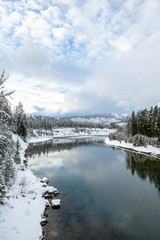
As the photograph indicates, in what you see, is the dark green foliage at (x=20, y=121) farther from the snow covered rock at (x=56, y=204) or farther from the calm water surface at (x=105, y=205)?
the snow covered rock at (x=56, y=204)

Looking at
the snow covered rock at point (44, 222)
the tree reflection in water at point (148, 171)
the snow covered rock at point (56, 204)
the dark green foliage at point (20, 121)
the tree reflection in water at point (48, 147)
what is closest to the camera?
the snow covered rock at point (44, 222)

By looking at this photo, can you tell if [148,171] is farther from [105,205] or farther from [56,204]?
[56,204]

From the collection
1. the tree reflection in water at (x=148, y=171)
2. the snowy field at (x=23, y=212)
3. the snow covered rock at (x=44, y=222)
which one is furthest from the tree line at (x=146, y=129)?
the snow covered rock at (x=44, y=222)

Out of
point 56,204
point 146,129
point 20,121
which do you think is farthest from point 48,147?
point 56,204

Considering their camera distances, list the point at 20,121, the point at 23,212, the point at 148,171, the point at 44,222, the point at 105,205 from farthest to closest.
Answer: the point at 20,121, the point at 148,171, the point at 105,205, the point at 23,212, the point at 44,222

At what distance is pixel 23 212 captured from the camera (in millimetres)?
10930

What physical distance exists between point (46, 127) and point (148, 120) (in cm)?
8120

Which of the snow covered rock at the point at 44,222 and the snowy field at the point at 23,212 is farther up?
the snowy field at the point at 23,212

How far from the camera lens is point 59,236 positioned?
9500mm

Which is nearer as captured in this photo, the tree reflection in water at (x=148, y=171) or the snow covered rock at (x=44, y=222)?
the snow covered rock at (x=44, y=222)

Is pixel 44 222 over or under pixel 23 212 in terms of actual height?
under

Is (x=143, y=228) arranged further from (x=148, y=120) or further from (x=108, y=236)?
(x=148, y=120)

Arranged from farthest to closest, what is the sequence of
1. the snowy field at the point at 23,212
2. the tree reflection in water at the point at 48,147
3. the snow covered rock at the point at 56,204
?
the tree reflection in water at the point at 48,147 → the snow covered rock at the point at 56,204 → the snowy field at the point at 23,212

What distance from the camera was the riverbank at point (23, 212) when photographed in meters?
8.70
